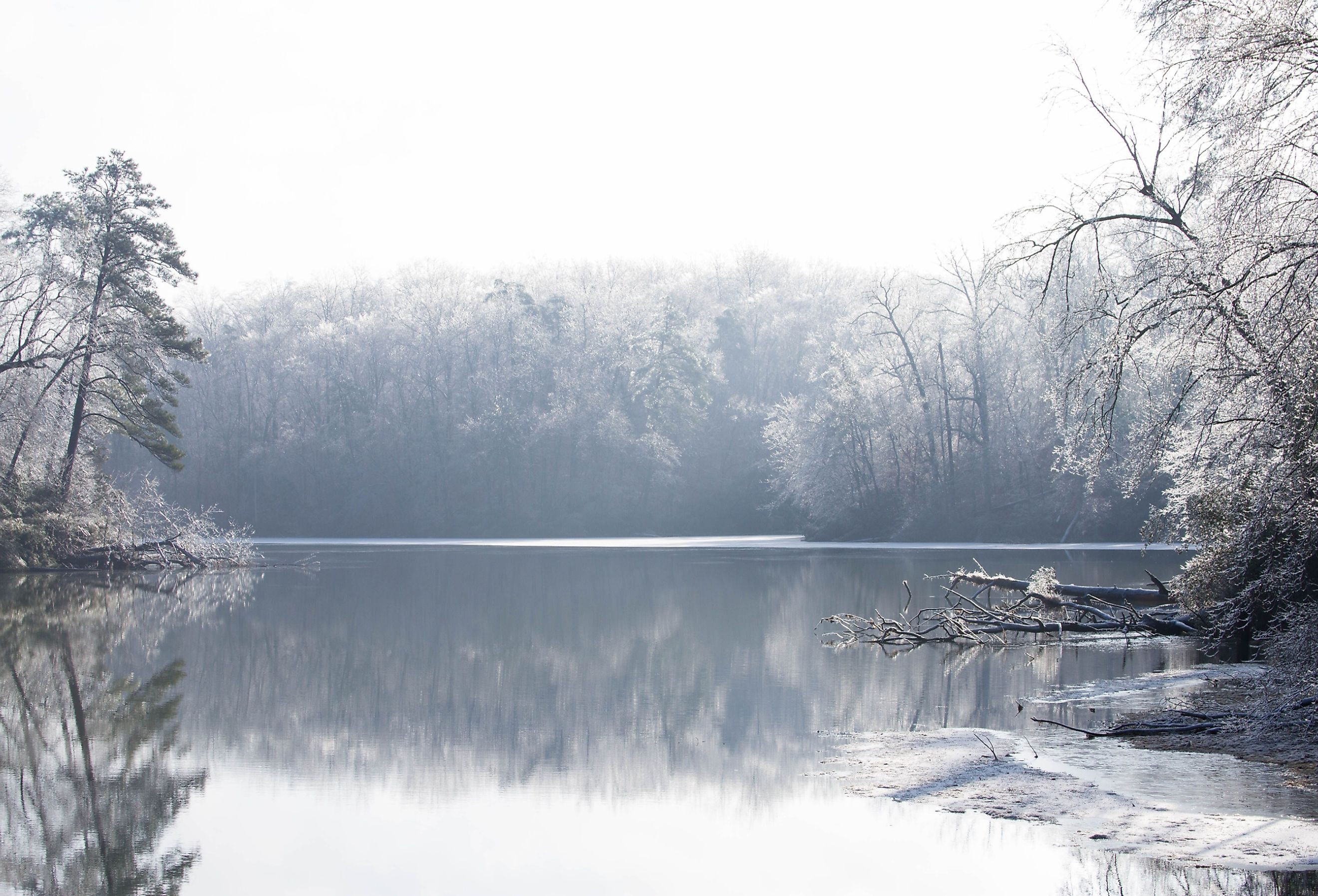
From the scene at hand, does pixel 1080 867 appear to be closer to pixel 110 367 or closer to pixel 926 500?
pixel 110 367

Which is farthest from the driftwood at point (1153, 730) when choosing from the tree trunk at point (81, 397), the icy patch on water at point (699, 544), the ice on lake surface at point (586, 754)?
the tree trunk at point (81, 397)

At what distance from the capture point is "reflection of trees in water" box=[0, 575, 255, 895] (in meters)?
7.27

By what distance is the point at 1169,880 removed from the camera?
6.30 m

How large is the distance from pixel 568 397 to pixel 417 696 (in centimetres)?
5254

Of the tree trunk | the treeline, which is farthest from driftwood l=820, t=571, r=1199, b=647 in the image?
the treeline

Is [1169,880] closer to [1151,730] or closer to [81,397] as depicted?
[1151,730]

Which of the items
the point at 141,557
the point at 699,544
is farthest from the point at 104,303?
the point at 699,544

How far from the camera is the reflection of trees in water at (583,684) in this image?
398 inches

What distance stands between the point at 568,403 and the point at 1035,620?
50.3 metres

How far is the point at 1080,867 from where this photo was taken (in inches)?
262

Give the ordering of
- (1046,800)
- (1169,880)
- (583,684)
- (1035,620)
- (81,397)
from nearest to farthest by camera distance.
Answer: (1169,880)
(1046,800)
(583,684)
(1035,620)
(81,397)

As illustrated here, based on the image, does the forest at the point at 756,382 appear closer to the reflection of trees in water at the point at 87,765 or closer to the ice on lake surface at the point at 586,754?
the ice on lake surface at the point at 586,754

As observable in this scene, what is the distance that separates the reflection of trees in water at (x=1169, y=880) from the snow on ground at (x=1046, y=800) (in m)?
0.10

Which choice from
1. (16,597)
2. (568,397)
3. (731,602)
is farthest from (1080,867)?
(568,397)
